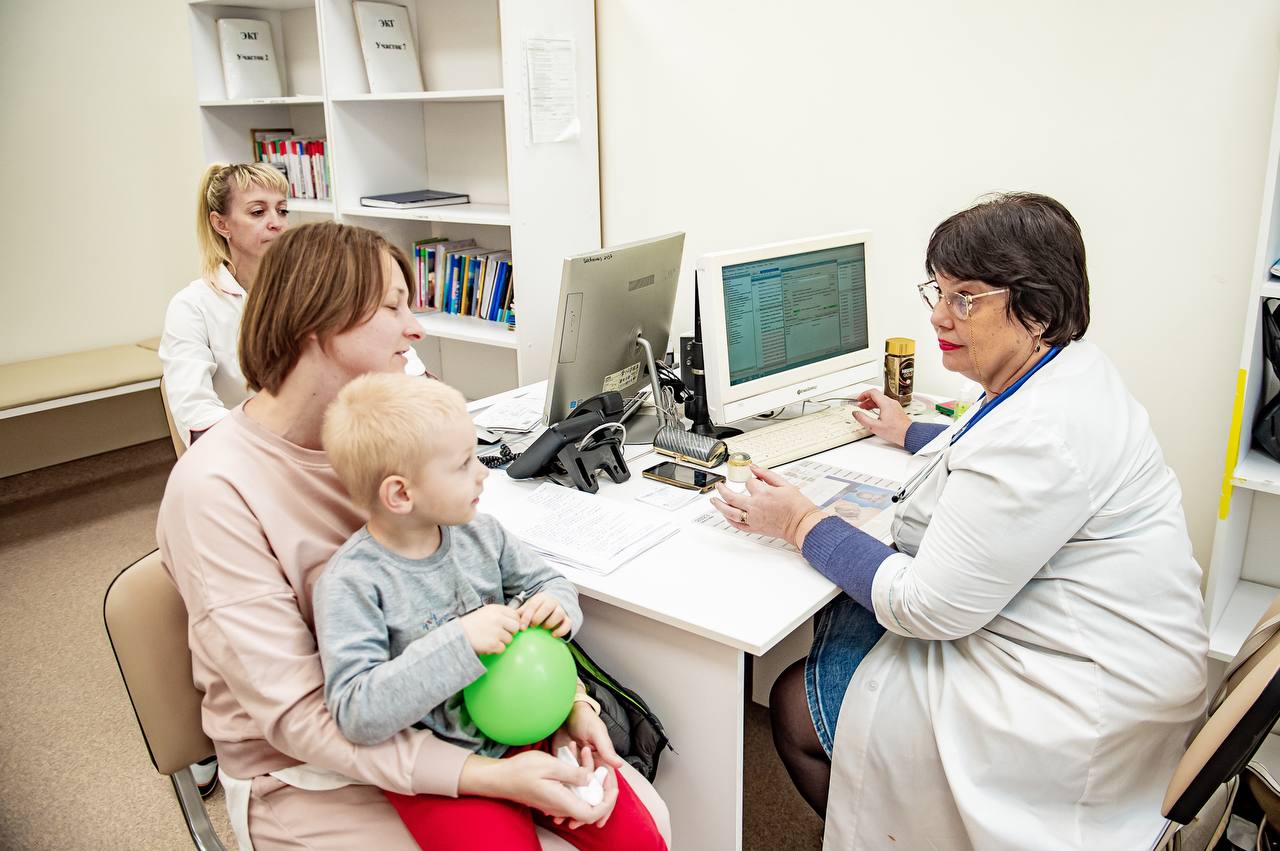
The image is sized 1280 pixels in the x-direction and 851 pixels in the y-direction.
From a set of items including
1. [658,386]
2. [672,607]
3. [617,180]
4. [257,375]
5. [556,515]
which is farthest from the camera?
[617,180]

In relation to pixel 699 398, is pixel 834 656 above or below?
below

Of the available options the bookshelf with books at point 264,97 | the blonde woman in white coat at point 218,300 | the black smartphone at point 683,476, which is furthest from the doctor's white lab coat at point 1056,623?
the bookshelf with books at point 264,97

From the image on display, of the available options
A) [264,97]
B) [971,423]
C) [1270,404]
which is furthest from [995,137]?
[264,97]

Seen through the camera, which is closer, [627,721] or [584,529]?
[627,721]

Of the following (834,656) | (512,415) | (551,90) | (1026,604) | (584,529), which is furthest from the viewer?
(551,90)

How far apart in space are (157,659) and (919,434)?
158 cm

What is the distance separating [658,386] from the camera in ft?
7.31

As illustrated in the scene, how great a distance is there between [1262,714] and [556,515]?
3.76 ft

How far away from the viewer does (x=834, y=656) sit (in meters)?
1.59

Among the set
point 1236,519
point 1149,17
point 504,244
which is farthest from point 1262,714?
point 504,244

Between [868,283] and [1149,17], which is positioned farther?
[868,283]

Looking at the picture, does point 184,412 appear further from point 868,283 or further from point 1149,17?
point 1149,17

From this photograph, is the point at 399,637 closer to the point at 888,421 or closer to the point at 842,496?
the point at 842,496

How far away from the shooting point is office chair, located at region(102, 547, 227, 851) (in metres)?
1.25
